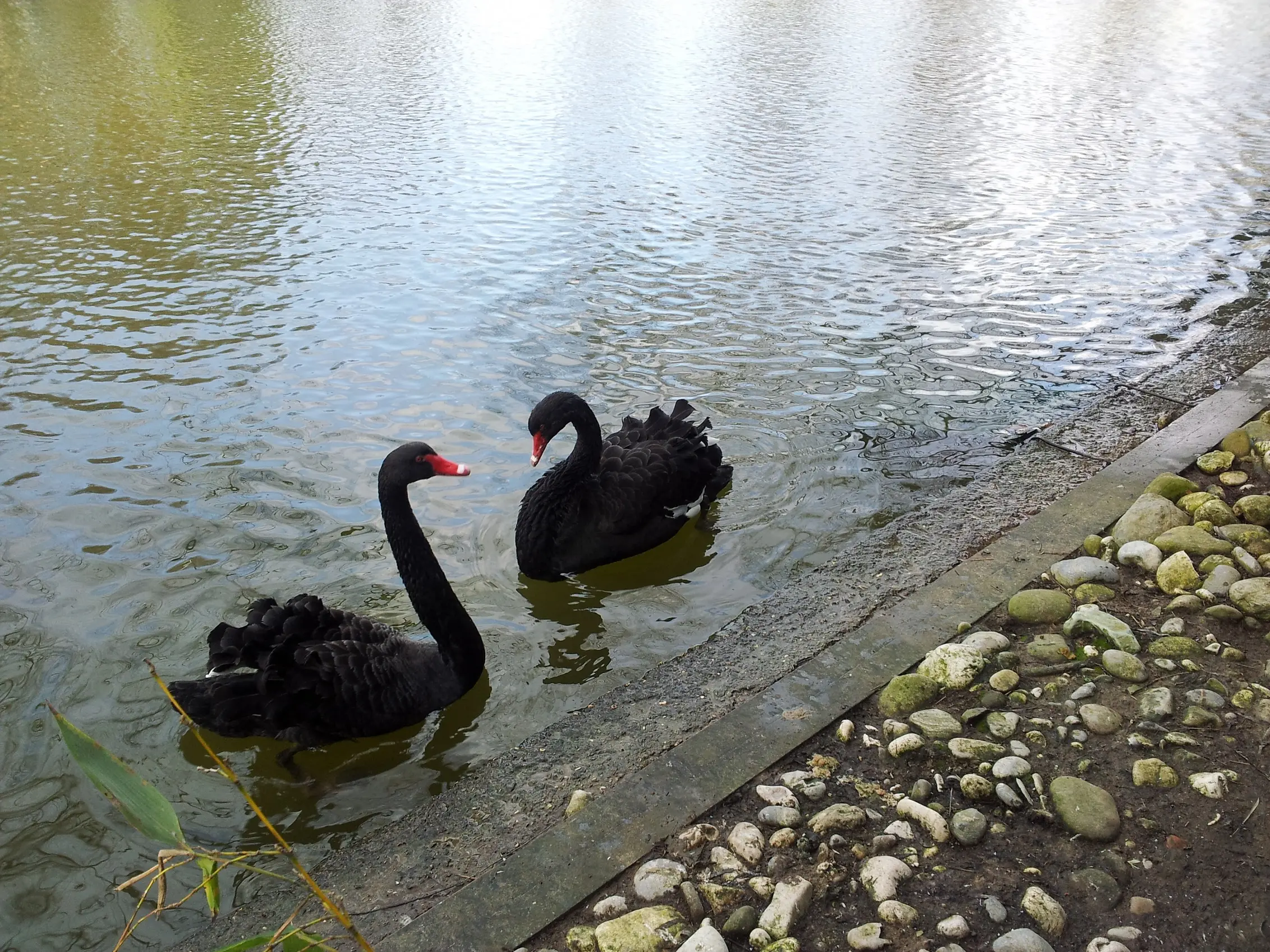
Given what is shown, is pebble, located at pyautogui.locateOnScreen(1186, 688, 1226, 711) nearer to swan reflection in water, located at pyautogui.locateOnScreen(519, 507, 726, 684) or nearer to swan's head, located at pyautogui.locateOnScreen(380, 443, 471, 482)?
swan reflection in water, located at pyautogui.locateOnScreen(519, 507, 726, 684)

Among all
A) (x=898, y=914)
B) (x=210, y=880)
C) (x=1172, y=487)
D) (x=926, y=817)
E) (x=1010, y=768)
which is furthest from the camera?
(x=1172, y=487)

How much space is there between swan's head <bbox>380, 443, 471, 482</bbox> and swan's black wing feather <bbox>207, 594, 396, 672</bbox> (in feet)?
1.75

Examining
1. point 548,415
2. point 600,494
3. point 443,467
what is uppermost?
point 443,467

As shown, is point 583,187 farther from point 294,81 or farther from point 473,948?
point 473,948

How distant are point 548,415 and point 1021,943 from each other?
9.75 ft

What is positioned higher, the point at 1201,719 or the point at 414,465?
the point at 414,465

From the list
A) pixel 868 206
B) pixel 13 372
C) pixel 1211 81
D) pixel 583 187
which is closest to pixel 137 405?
pixel 13 372

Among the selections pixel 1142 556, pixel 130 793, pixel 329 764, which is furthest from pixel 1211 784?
pixel 329 764

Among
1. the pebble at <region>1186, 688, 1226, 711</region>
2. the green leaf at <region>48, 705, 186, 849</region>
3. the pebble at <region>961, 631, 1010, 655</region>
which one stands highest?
the green leaf at <region>48, 705, 186, 849</region>

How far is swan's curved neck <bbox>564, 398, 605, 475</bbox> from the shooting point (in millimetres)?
4562

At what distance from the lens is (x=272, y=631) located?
3.38 metres

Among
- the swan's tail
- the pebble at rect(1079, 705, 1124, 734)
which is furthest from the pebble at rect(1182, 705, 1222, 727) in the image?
the swan's tail

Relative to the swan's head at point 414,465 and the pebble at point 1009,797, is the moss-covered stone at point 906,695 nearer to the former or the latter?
the pebble at point 1009,797

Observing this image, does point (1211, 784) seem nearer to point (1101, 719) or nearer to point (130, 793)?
point (1101, 719)
